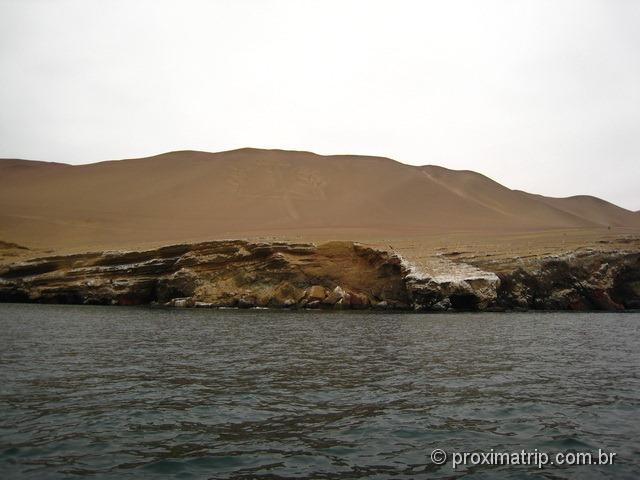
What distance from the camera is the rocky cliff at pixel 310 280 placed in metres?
32.7

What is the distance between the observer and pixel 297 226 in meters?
64.5

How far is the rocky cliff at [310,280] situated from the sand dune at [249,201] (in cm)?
1353

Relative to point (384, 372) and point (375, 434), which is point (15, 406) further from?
point (384, 372)

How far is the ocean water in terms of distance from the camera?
7.19 metres

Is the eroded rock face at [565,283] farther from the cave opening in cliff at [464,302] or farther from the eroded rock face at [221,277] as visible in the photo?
the eroded rock face at [221,277]

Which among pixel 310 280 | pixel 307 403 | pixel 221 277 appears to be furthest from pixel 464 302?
pixel 307 403

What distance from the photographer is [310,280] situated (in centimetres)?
3453

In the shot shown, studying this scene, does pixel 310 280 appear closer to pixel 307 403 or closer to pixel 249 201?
pixel 307 403

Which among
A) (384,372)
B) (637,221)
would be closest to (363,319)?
(384,372)

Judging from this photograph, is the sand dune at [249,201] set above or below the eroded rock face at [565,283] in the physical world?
above

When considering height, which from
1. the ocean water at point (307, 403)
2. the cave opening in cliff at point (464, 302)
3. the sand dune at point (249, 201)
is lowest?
the ocean water at point (307, 403)

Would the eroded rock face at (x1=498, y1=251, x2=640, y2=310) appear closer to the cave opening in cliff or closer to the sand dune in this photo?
the cave opening in cliff

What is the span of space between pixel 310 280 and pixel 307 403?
24375 mm

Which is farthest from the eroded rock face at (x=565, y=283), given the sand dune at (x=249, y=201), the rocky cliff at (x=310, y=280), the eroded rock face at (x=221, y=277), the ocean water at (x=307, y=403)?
the sand dune at (x=249, y=201)
